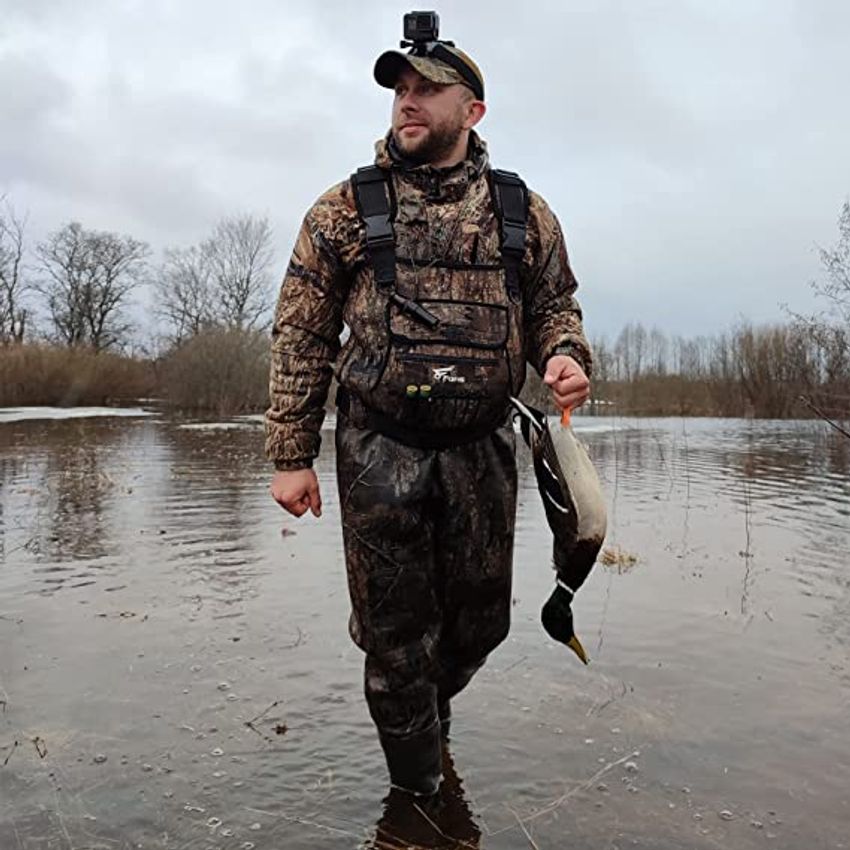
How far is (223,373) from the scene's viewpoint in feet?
139

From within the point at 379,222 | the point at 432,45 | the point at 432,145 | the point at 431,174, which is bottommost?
the point at 379,222

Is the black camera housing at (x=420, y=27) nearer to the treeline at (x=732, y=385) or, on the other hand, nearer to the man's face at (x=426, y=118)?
the man's face at (x=426, y=118)

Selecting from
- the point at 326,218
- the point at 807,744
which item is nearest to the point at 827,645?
the point at 807,744

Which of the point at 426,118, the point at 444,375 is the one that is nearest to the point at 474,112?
the point at 426,118

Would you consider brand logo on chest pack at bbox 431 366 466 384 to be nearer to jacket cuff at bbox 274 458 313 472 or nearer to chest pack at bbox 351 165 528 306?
chest pack at bbox 351 165 528 306

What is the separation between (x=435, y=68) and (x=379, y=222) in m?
0.58

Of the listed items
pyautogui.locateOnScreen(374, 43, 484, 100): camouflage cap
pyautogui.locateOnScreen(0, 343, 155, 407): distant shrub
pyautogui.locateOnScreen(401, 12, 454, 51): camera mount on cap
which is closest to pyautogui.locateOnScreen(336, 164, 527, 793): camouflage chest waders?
pyautogui.locateOnScreen(374, 43, 484, 100): camouflage cap

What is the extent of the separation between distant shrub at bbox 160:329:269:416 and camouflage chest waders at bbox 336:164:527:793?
39.7 m

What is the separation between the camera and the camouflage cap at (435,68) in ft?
9.91

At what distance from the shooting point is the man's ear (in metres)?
3.15

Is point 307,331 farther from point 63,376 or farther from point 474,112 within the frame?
point 63,376

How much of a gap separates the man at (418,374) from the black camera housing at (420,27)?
0.03 meters

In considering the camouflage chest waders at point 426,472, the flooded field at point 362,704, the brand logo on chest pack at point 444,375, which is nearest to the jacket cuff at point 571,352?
the camouflage chest waders at point 426,472

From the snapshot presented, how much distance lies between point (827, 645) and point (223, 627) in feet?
11.0
